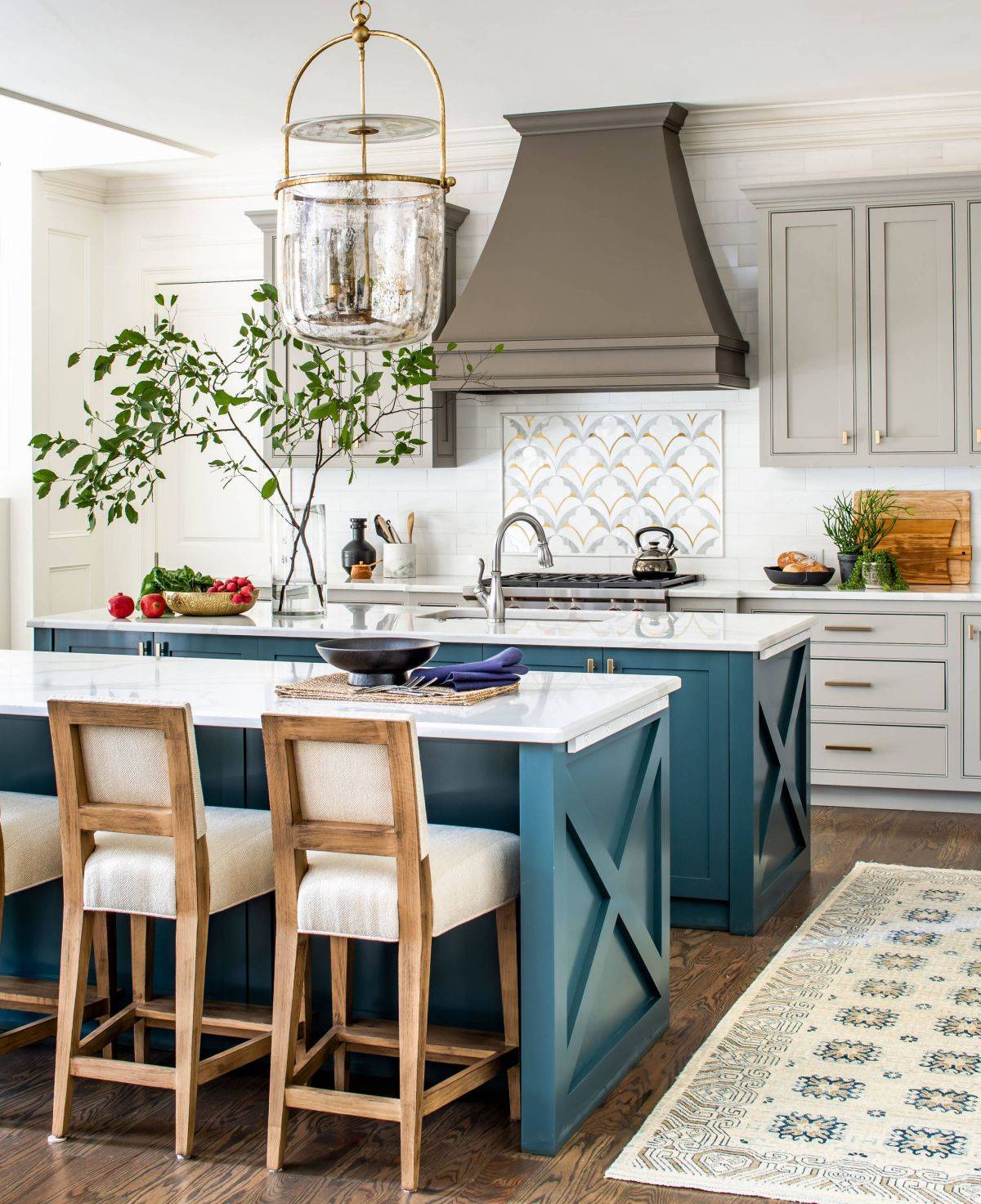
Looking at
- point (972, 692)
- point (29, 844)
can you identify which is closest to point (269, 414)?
point (29, 844)

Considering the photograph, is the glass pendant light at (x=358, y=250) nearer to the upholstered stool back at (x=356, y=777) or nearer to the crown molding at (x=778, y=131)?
the upholstered stool back at (x=356, y=777)

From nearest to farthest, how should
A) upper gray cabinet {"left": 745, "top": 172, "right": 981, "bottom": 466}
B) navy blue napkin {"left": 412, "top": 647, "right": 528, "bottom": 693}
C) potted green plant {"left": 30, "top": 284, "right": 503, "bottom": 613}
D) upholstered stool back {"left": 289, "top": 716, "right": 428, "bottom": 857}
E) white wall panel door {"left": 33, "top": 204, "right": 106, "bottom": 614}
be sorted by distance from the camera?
1. upholstered stool back {"left": 289, "top": 716, "right": 428, "bottom": 857}
2. navy blue napkin {"left": 412, "top": 647, "right": 528, "bottom": 693}
3. potted green plant {"left": 30, "top": 284, "right": 503, "bottom": 613}
4. upper gray cabinet {"left": 745, "top": 172, "right": 981, "bottom": 466}
5. white wall panel door {"left": 33, "top": 204, "right": 106, "bottom": 614}

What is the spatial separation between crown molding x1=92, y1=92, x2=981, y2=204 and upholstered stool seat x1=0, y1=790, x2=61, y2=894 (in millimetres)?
4226

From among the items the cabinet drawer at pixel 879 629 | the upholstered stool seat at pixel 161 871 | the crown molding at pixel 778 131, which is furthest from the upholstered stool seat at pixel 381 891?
the crown molding at pixel 778 131

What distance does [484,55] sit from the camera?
19.1ft

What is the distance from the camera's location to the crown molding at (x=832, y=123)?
652 centimetres

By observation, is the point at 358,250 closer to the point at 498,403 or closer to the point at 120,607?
the point at 120,607

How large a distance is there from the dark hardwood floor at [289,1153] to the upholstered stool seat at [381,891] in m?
0.48

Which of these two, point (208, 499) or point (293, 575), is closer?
point (293, 575)

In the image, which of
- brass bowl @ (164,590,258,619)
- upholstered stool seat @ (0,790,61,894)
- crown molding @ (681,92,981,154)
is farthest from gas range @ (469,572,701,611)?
upholstered stool seat @ (0,790,61,894)

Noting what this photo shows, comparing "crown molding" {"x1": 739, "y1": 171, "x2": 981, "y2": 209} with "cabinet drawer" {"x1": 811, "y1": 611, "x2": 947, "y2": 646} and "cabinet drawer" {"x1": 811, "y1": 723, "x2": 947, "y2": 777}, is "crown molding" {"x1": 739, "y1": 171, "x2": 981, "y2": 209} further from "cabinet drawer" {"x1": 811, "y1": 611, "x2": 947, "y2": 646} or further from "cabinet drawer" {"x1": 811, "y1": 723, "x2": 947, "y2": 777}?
"cabinet drawer" {"x1": 811, "y1": 723, "x2": 947, "y2": 777}

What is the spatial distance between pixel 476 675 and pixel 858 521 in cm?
373

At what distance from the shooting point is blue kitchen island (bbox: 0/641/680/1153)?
2.92 meters

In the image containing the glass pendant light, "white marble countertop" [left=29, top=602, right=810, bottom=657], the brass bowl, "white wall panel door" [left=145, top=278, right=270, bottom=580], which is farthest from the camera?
"white wall panel door" [left=145, top=278, right=270, bottom=580]
